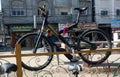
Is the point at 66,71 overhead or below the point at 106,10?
below

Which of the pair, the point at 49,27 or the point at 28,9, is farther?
the point at 28,9

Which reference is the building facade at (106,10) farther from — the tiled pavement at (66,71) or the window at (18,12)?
the tiled pavement at (66,71)

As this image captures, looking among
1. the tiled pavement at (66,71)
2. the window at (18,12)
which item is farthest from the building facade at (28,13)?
the tiled pavement at (66,71)

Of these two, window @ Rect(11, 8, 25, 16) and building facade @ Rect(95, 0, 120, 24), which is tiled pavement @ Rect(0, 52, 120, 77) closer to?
window @ Rect(11, 8, 25, 16)

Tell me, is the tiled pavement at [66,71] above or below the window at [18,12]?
below

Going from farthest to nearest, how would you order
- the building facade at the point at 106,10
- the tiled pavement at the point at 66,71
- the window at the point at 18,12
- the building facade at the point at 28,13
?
the building facade at the point at 106,10, the window at the point at 18,12, the building facade at the point at 28,13, the tiled pavement at the point at 66,71

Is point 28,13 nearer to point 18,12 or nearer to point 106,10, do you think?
point 18,12

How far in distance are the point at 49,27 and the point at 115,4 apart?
35426 millimetres

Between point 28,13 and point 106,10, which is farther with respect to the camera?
point 106,10

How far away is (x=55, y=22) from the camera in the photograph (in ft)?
121

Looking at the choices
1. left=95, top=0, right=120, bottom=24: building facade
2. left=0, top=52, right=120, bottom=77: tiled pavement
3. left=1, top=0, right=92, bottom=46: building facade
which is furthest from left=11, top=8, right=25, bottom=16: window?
left=0, top=52, right=120, bottom=77: tiled pavement

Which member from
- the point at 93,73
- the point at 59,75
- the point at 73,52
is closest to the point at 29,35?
the point at 73,52

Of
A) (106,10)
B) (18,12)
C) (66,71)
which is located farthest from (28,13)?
(66,71)

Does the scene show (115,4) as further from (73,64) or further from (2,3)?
(73,64)
